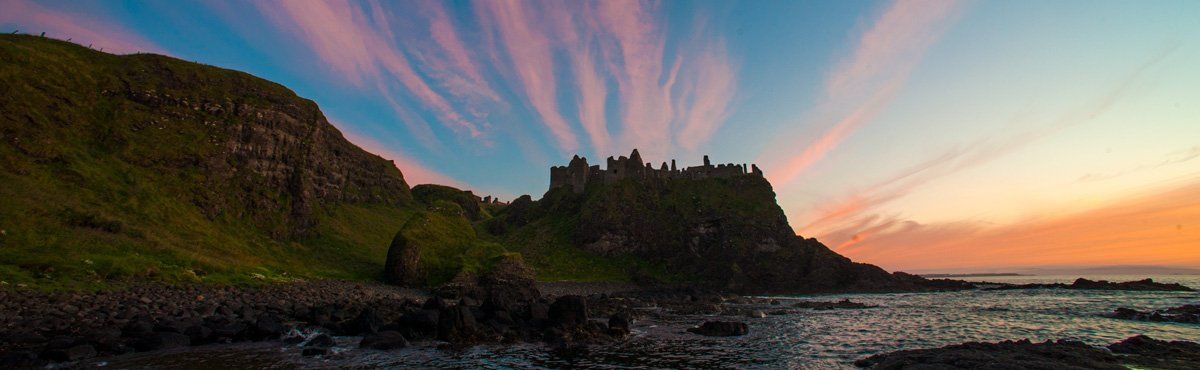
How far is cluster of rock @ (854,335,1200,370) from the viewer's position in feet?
58.6

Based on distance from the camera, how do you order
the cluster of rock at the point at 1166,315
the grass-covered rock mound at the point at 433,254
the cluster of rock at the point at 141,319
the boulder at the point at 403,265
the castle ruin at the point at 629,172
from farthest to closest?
the castle ruin at the point at 629,172 → the grass-covered rock mound at the point at 433,254 → the boulder at the point at 403,265 → the cluster of rock at the point at 1166,315 → the cluster of rock at the point at 141,319

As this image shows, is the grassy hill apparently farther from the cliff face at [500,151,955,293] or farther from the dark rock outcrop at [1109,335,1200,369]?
the dark rock outcrop at [1109,335,1200,369]

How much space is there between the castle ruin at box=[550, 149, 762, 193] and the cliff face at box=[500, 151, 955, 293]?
6.34 feet

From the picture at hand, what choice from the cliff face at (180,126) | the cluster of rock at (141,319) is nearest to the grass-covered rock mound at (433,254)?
the cliff face at (180,126)

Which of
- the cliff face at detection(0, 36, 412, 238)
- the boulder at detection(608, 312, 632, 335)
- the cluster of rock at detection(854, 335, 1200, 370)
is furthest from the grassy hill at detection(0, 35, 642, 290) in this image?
the cluster of rock at detection(854, 335, 1200, 370)

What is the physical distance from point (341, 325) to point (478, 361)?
1196 centimetres

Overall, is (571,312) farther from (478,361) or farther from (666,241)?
(666,241)

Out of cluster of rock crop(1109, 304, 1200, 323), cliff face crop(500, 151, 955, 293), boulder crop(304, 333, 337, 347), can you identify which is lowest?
boulder crop(304, 333, 337, 347)

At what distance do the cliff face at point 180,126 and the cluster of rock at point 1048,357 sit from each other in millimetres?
69907

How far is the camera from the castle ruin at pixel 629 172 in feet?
439

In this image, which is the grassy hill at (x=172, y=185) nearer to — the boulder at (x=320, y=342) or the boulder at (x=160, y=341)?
the boulder at (x=160, y=341)

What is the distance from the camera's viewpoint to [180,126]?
64500 mm

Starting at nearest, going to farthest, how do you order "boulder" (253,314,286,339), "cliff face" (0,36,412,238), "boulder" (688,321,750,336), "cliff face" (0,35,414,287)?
"boulder" (253,314,286,339)
"boulder" (688,321,750,336)
"cliff face" (0,35,414,287)
"cliff face" (0,36,412,238)

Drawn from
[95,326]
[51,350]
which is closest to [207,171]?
[95,326]
